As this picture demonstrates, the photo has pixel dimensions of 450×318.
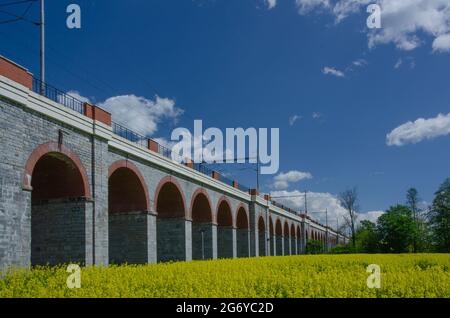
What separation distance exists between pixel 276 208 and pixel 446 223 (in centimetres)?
2154

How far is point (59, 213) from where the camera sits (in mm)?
18484

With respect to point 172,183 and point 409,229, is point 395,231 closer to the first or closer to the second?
point 409,229

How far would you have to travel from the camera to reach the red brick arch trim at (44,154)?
15.0 m

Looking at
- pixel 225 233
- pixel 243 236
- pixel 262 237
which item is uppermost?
pixel 225 233

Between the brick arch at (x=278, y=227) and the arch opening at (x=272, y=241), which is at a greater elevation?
the brick arch at (x=278, y=227)

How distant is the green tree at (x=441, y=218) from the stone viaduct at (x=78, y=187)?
39063mm

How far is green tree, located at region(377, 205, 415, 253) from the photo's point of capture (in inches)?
1946

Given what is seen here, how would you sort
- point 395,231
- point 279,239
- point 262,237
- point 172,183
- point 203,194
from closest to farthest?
point 172,183 < point 203,194 < point 395,231 < point 262,237 < point 279,239

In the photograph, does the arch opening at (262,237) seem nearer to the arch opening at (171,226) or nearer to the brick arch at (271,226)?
the brick arch at (271,226)

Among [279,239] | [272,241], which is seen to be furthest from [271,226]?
[279,239]

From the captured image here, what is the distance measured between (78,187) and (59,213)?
1234 millimetres

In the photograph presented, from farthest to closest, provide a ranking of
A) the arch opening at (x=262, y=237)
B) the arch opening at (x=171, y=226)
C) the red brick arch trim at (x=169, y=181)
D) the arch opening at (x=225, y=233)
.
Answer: the arch opening at (x=262, y=237) < the arch opening at (x=225, y=233) < the arch opening at (x=171, y=226) < the red brick arch trim at (x=169, y=181)

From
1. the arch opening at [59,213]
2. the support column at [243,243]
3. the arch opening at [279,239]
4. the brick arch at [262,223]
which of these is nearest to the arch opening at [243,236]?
the support column at [243,243]
